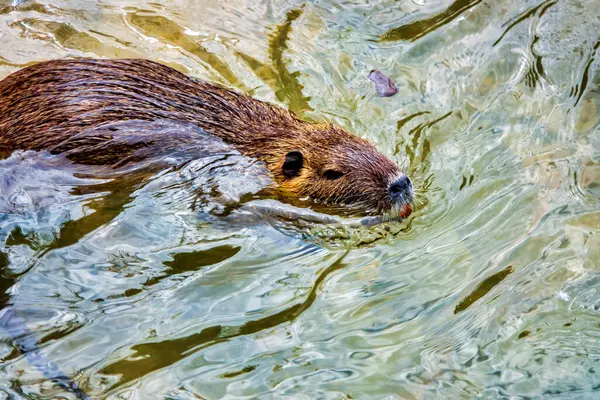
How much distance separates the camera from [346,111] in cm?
546

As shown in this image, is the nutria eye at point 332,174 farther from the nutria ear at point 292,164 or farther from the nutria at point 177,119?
the nutria ear at point 292,164

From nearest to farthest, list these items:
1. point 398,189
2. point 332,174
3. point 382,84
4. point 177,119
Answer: point 398,189, point 177,119, point 332,174, point 382,84

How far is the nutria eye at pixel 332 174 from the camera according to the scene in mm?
4641

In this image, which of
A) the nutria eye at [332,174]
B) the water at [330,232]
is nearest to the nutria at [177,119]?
the nutria eye at [332,174]

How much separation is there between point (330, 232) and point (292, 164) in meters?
0.51

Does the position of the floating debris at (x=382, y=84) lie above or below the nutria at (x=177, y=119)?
above

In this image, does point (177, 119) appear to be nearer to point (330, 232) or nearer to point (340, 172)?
point (340, 172)

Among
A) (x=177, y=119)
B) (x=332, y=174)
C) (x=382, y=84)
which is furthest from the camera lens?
(x=382, y=84)

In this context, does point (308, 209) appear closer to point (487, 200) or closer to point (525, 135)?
point (487, 200)

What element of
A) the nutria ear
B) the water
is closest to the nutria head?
the nutria ear

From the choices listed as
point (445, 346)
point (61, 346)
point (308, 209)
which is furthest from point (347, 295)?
point (61, 346)

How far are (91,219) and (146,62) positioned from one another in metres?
1.05

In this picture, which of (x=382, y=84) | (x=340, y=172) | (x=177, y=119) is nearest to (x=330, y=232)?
(x=340, y=172)

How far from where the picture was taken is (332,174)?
4.67 meters
